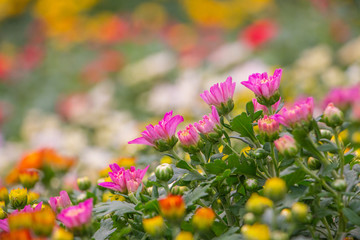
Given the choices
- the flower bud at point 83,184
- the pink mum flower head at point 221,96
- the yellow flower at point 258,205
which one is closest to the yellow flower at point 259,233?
the yellow flower at point 258,205

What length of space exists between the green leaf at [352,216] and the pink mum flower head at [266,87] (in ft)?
0.68

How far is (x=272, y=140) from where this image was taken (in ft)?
2.06

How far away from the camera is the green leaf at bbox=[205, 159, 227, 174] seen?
0.64 meters

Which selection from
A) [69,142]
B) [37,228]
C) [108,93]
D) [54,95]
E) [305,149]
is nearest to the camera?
[37,228]

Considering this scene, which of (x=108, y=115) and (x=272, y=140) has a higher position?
(x=108, y=115)

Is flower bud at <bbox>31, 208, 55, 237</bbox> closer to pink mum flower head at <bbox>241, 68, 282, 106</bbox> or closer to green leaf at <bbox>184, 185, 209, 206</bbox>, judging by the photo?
green leaf at <bbox>184, 185, 209, 206</bbox>

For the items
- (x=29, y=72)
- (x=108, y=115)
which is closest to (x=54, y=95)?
(x=29, y=72)

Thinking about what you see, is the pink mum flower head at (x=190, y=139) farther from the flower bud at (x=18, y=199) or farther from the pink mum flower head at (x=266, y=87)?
the flower bud at (x=18, y=199)

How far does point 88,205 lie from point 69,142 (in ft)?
6.43

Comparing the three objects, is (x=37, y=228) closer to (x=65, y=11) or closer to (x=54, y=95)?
(x=54, y=95)

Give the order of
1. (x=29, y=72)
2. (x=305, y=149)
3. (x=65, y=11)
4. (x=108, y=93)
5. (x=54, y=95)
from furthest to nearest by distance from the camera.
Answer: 1. (x=65, y=11)
2. (x=29, y=72)
3. (x=54, y=95)
4. (x=108, y=93)
5. (x=305, y=149)

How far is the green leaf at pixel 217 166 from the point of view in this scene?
64 cm

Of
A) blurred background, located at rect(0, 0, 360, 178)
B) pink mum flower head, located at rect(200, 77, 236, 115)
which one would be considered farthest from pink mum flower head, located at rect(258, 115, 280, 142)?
blurred background, located at rect(0, 0, 360, 178)

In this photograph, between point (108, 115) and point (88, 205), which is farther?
point (108, 115)
